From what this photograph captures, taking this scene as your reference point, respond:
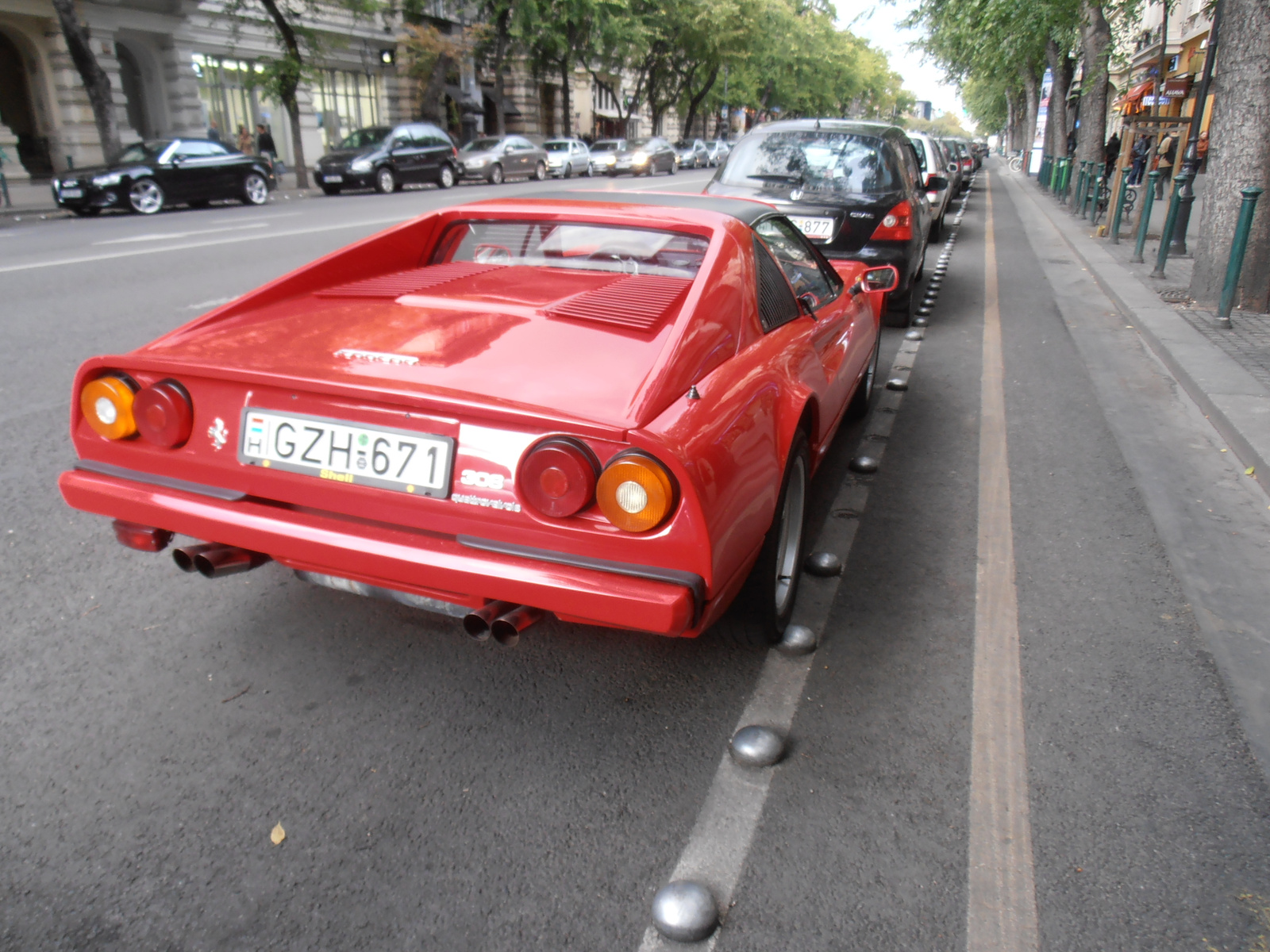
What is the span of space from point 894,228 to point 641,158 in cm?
3112

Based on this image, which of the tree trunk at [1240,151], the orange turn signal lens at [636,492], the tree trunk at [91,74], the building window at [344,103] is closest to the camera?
the orange turn signal lens at [636,492]

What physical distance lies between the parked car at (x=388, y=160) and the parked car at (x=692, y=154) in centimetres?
1842

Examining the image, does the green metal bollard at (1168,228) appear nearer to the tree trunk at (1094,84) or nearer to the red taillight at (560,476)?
the tree trunk at (1094,84)

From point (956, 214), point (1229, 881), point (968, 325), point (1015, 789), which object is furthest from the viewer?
point (956, 214)

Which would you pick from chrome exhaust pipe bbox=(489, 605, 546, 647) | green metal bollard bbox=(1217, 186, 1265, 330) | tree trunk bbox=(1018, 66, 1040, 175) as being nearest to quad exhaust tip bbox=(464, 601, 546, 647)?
chrome exhaust pipe bbox=(489, 605, 546, 647)

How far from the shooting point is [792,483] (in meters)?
2.98

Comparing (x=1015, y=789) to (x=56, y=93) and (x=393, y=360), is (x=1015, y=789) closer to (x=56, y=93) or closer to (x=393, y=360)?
(x=393, y=360)

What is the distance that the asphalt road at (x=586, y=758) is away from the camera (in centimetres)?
199

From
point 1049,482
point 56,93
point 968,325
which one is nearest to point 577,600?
point 1049,482

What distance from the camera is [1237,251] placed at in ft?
27.0

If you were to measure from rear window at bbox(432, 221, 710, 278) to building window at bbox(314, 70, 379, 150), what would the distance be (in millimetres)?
31786

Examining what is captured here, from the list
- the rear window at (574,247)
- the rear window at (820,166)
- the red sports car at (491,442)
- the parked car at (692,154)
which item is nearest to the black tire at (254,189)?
the rear window at (820,166)

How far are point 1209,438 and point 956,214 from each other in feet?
57.4

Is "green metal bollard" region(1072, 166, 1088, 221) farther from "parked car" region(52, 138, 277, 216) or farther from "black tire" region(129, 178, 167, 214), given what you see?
"black tire" region(129, 178, 167, 214)
